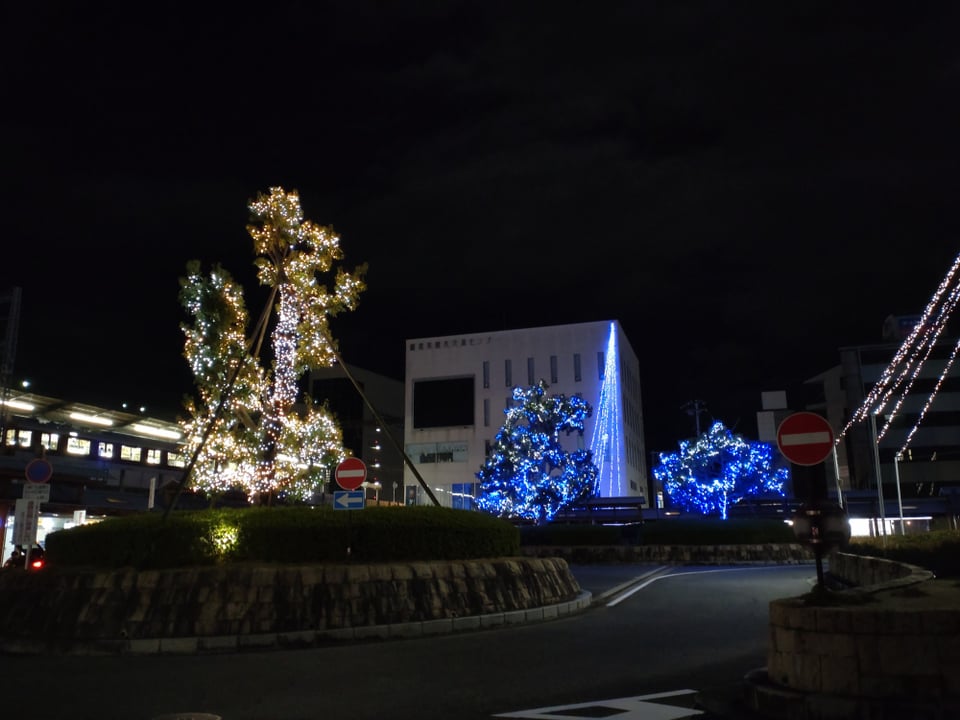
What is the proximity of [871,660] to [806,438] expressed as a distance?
7.10ft

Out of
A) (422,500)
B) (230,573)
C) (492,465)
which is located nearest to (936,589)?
(230,573)

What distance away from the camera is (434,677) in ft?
26.5

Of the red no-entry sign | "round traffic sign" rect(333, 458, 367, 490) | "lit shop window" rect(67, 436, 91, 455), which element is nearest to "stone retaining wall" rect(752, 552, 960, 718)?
the red no-entry sign

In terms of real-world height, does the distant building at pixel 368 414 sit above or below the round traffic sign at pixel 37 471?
above

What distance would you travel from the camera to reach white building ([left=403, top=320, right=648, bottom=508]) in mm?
59062

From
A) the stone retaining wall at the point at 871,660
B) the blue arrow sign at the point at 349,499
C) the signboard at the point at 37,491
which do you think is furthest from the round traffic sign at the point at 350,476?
the stone retaining wall at the point at 871,660

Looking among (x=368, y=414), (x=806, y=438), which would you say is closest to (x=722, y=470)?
(x=806, y=438)

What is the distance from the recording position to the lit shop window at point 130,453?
46.6 m

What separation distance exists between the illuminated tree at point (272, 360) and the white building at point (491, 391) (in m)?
41.2

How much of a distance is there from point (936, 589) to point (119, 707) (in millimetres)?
7854

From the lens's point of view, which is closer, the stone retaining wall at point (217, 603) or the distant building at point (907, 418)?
the stone retaining wall at point (217, 603)

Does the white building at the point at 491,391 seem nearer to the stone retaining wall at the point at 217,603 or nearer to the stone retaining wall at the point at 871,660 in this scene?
the stone retaining wall at the point at 217,603

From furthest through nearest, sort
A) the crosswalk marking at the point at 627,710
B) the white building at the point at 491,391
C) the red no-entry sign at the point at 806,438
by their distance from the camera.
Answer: the white building at the point at 491,391, the red no-entry sign at the point at 806,438, the crosswalk marking at the point at 627,710

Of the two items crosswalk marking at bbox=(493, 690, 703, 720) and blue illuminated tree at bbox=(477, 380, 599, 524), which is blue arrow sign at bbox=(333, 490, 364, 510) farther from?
Result: blue illuminated tree at bbox=(477, 380, 599, 524)
